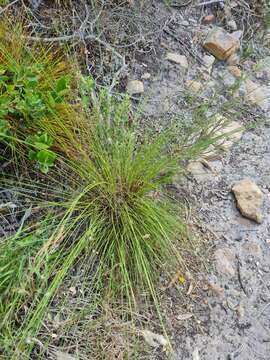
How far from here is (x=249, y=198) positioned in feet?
6.37

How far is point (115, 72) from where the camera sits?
2.18 meters

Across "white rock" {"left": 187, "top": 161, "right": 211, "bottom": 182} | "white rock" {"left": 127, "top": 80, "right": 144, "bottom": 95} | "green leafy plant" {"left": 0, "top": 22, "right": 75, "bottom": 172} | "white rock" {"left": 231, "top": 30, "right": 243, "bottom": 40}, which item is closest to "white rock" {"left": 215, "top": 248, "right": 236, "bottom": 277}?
"white rock" {"left": 187, "top": 161, "right": 211, "bottom": 182}

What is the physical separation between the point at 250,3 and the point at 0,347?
2.24 metres

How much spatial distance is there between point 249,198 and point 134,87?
72 cm

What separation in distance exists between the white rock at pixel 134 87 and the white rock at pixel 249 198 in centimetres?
61

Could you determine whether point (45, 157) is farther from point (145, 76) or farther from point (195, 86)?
point (195, 86)

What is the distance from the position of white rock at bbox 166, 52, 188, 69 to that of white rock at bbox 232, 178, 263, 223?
70cm

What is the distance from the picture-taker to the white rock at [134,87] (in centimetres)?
216

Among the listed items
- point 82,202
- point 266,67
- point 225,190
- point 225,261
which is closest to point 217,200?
point 225,190

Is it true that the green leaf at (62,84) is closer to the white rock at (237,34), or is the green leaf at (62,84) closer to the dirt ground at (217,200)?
the dirt ground at (217,200)

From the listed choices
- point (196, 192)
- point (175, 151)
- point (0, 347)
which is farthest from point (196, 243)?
point (0, 347)

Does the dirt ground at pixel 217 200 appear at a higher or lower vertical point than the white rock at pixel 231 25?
lower

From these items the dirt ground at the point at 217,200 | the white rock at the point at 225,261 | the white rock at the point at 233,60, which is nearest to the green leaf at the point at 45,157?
the dirt ground at the point at 217,200

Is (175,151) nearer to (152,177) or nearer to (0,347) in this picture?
(152,177)
